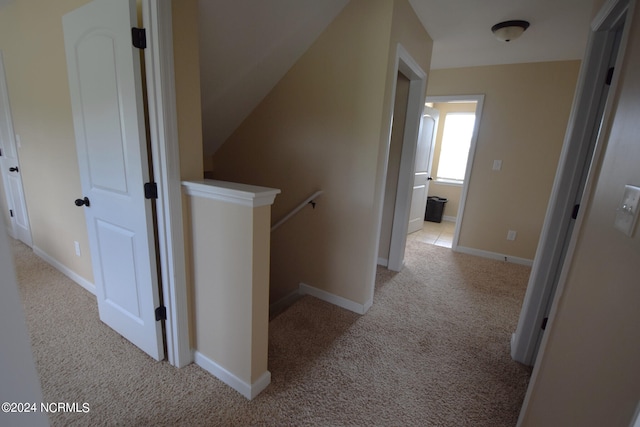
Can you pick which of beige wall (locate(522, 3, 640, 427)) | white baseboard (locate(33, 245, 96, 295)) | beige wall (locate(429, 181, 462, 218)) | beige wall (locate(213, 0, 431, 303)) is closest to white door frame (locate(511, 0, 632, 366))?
beige wall (locate(522, 3, 640, 427))

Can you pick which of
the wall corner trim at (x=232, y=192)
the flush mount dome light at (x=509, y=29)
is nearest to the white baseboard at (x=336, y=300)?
the wall corner trim at (x=232, y=192)

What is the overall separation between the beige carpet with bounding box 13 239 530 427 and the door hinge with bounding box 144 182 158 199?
1.00 m

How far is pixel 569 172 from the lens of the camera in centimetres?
149

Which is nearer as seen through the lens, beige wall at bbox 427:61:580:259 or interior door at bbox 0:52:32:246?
interior door at bbox 0:52:32:246

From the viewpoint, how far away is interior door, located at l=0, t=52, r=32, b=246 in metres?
2.67

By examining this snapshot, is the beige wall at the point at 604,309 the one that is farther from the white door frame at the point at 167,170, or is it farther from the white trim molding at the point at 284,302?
the white trim molding at the point at 284,302

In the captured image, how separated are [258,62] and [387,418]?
2.39 metres

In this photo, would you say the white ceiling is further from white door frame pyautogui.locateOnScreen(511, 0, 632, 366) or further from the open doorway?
the open doorway

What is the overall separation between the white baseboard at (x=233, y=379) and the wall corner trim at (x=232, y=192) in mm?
954

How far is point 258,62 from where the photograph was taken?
204 cm

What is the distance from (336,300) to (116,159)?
184 centimetres

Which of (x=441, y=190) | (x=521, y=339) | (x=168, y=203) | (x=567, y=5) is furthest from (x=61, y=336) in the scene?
(x=441, y=190)

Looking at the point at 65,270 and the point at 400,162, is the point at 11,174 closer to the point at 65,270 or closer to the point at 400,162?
the point at 65,270

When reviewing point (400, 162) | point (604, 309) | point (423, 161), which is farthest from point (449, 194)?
point (604, 309)
